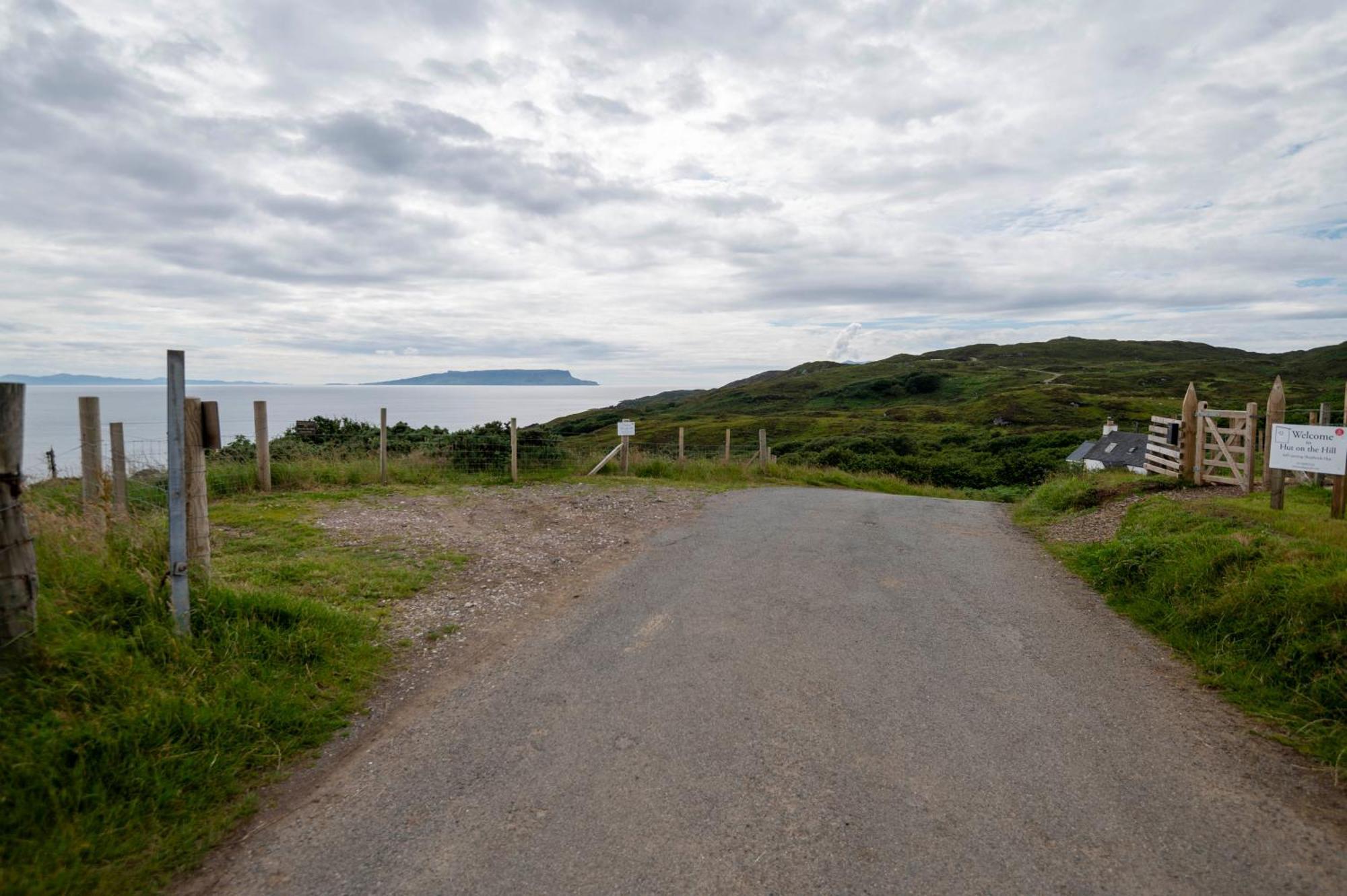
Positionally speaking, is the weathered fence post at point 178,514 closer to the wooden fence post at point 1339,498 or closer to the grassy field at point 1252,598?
the grassy field at point 1252,598

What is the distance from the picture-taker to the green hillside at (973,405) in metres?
44.5

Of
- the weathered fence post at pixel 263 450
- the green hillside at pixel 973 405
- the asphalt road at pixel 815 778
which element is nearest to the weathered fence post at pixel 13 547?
the asphalt road at pixel 815 778

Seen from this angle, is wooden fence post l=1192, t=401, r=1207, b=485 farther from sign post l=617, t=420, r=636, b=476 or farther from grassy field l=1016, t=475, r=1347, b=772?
sign post l=617, t=420, r=636, b=476

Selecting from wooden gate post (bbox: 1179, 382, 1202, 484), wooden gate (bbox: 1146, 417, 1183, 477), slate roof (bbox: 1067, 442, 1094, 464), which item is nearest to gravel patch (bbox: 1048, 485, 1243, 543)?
wooden gate post (bbox: 1179, 382, 1202, 484)

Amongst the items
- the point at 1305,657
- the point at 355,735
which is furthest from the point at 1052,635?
the point at 355,735

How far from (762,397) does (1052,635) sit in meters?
124

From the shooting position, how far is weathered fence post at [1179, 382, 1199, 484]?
13836 mm

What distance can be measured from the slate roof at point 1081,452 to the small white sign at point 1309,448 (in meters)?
38.9

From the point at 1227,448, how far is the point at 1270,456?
4700 millimetres

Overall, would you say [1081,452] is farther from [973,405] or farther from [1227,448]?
[973,405]

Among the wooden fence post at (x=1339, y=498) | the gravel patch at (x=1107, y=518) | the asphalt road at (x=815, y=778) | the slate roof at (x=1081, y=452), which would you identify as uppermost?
the wooden fence post at (x=1339, y=498)

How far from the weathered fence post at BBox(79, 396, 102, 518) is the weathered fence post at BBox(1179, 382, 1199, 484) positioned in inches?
693

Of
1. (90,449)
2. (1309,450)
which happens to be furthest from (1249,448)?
(90,449)

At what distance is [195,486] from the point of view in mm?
5031
